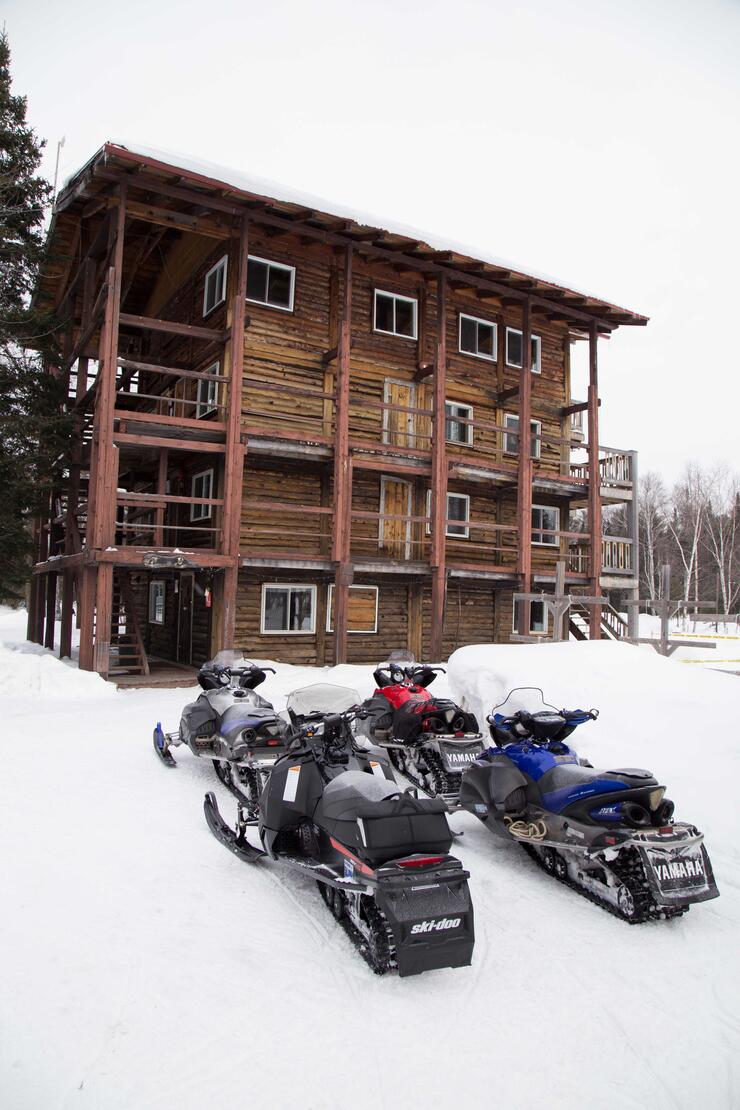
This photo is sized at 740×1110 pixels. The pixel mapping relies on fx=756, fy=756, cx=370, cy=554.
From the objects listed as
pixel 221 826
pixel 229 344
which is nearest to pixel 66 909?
pixel 221 826

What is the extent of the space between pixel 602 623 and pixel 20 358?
16301mm

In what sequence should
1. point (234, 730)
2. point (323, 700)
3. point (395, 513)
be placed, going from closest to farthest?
point (323, 700) < point (234, 730) < point (395, 513)

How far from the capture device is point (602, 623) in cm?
2128

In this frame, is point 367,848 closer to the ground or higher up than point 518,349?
closer to the ground

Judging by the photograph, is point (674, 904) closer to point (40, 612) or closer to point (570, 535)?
point (570, 535)

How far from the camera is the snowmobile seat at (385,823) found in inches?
164

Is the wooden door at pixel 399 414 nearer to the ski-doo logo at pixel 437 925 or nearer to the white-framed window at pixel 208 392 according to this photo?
the white-framed window at pixel 208 392

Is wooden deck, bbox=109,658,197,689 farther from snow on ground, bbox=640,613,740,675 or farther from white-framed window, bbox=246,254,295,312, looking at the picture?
snow on ground, bbox=640,613,740,675

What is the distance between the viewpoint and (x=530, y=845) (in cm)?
591

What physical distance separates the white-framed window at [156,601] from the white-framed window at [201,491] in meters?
3.43

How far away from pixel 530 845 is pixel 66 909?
3378 millimetres

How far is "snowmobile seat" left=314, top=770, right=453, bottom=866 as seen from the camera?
416 cm

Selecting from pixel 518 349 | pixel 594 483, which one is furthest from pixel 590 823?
pixel 518 349

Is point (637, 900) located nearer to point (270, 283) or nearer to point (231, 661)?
point (231, 661)
